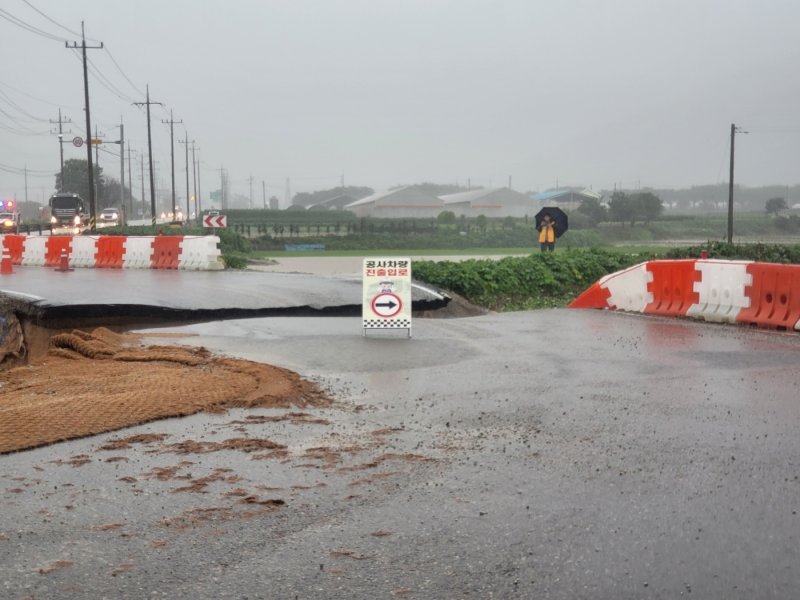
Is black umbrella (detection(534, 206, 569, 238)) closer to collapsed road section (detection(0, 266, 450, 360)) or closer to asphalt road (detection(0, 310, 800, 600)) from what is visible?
collapsed road section (detection(0, 266, 450, 360))

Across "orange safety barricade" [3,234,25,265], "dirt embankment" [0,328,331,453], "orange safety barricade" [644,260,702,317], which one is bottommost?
"dirt embankment" [0,328,331,453]

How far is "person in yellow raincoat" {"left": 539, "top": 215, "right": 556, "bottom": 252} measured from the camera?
98.8 ft

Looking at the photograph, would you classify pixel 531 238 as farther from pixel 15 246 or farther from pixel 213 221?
pixel 15 246

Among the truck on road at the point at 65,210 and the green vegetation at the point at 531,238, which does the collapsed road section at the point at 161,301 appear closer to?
the green vegetation at the point at 531,238

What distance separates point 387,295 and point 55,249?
1977 centimetres

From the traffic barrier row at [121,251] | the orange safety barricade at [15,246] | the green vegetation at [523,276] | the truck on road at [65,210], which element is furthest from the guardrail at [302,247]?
the green vegetation at [523,276]

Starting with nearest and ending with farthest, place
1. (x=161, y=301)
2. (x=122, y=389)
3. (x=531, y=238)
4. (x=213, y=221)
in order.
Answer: (x=122, y=389)
(x=161, y=301)
(x=213, y=221)
(x=531, y=238)

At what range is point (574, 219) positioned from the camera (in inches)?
3086

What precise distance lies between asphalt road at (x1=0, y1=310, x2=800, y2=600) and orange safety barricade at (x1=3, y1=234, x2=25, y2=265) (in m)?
24.2

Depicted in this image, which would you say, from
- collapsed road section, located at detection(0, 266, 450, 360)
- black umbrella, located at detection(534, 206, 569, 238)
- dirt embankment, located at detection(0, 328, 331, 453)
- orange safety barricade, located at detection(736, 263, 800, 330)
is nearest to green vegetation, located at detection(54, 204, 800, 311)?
black umbrella, located at detection(534, 206, 569, 238)

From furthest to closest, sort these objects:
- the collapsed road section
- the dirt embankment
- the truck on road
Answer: the truck on road, the collapsed road section, the dirt embankment

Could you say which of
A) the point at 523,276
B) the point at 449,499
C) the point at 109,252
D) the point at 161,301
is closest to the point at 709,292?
the point at 523,276

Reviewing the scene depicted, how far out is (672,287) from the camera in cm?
1502

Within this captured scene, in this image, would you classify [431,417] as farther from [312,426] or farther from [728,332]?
[728,332]
